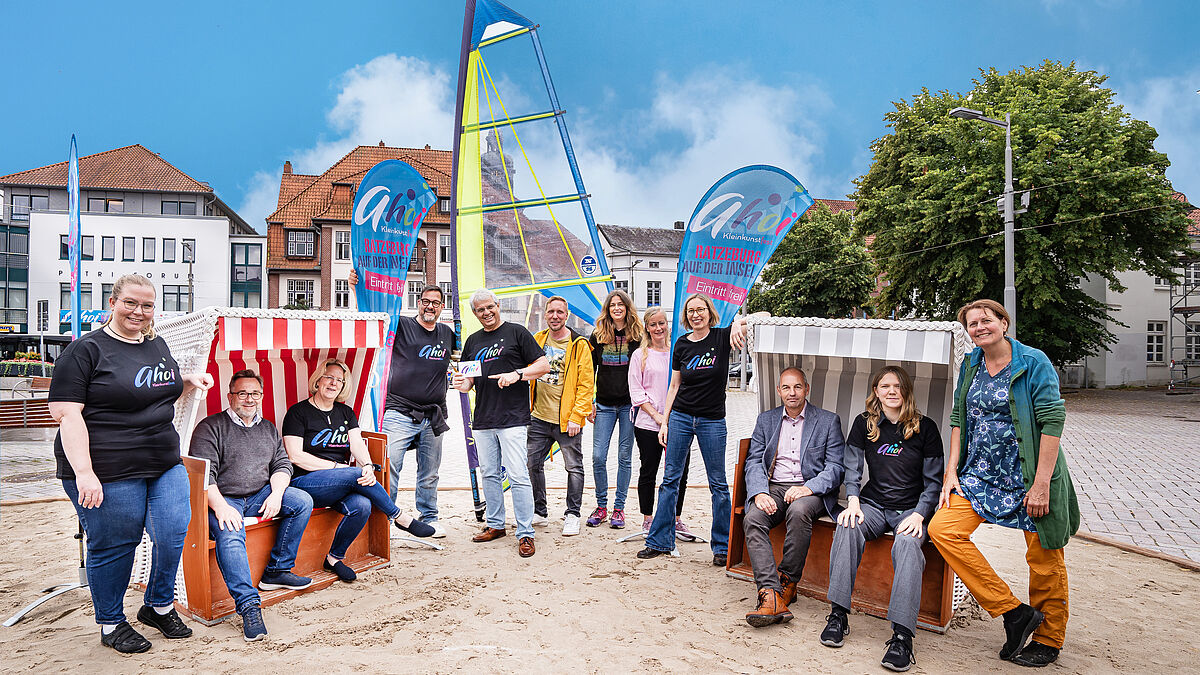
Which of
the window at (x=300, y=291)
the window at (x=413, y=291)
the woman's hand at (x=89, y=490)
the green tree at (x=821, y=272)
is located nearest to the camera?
the woman's hand at (x=89, y=490)

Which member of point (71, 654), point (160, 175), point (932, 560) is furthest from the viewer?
point (160, 175)

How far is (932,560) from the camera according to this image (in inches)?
158

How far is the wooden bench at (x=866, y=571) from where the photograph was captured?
13.1 feet

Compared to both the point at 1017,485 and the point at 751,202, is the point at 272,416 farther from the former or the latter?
the point at 1017,485

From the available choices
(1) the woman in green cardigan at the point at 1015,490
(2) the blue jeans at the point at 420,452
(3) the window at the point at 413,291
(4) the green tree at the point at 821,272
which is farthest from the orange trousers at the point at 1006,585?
(3) the window at the point at 413,291

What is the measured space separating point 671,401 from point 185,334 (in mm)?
3000

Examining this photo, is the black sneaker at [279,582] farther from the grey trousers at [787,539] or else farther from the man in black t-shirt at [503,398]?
the grey trousers at [787,539]

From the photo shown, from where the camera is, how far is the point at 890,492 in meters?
4.16

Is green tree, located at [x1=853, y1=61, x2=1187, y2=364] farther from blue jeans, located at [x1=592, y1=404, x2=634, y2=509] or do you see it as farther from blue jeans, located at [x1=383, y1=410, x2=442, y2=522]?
blue jeans, located at [x1=383, y1=410, x2=442, y2=522]

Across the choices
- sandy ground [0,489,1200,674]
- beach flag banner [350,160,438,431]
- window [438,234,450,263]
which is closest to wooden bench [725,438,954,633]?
sandy ground [0,489,1200,674]

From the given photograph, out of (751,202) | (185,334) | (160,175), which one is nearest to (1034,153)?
(751,202)

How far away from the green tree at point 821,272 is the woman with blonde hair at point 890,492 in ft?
91.6

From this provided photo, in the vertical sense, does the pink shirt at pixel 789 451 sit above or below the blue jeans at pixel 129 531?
above

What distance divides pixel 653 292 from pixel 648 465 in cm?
4621
